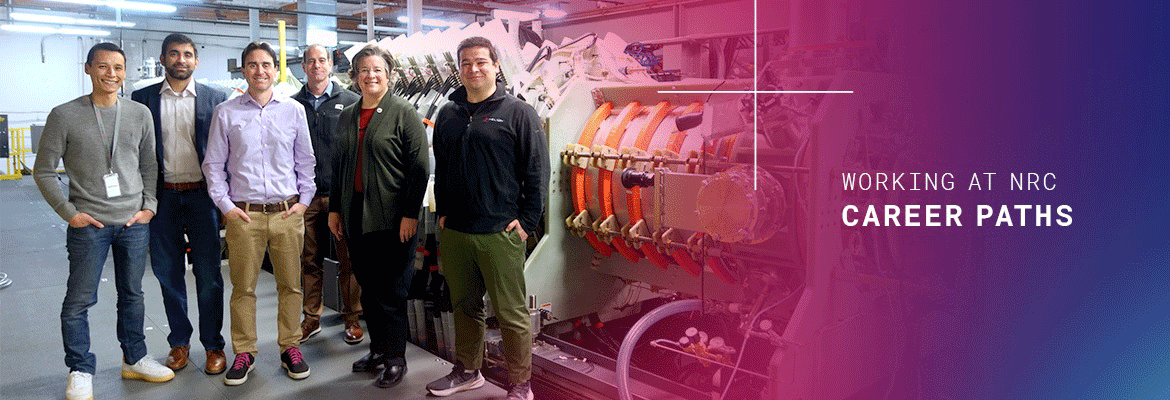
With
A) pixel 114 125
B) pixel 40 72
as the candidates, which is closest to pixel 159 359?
pixel 114 125

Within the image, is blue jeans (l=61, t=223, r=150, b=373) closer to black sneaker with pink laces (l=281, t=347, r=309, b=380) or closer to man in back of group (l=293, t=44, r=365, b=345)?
black sneaker with pink laces (l=281, t=347, r=309, b=380)

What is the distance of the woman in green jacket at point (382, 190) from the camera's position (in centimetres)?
312

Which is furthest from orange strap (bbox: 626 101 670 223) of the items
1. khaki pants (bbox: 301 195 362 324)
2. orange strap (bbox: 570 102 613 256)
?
khaki pants (bbox: 301 195 362 324)

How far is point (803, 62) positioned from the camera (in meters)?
2.52

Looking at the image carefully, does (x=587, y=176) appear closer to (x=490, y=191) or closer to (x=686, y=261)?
(x=686, y=261)

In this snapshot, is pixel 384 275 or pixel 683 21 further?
pixel 683 21

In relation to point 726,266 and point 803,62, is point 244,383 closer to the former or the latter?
point 726,266

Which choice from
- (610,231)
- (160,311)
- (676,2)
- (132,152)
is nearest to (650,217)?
(610,231)

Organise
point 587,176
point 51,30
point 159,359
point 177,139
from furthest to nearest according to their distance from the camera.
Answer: point 51,30
point 159,359
point 587,176
point 177,139

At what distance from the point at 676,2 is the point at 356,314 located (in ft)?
18.1

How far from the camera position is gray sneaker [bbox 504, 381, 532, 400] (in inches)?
118

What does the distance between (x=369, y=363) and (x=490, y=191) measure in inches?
43.6

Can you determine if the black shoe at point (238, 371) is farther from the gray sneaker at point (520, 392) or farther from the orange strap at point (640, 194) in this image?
the orange strap at point (640, 194)

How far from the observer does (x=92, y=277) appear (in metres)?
3.10
